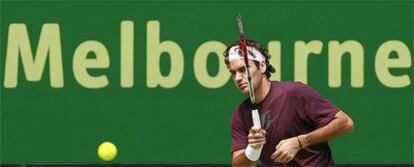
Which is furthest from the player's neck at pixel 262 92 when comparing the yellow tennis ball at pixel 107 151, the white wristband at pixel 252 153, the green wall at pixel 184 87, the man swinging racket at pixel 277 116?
the yellow tennis ball at pixel 107 151

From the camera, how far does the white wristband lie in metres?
5.03

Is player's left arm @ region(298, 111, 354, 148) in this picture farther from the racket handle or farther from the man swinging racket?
the racket handle

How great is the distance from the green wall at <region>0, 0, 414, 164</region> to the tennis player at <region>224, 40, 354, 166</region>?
2133 mm

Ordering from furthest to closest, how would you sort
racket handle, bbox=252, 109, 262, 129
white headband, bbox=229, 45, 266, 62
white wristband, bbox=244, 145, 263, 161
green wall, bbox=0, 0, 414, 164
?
green wall, bbox=0, 0, 414, 164 → white headband, bbox=229, 45, 266, 62 → white wristband, bbox=244, 145, 263, 161 → racket handle, bbox=252, 109, 262, 129

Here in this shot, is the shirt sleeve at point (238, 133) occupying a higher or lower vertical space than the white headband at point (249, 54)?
lower

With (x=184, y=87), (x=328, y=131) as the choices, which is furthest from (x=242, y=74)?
(x=184, y=87)

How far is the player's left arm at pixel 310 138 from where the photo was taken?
16.2 feet

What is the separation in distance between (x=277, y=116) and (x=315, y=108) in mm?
188

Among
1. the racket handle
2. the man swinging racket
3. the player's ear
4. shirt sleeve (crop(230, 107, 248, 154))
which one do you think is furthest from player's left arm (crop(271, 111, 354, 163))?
the player's ear

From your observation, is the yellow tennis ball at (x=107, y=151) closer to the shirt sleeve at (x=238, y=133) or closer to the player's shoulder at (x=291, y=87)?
the shirt sleeve at (x=238, y=133)

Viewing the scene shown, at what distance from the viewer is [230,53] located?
5191 mm

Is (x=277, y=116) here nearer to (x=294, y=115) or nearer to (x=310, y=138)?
(x=294, y=115)

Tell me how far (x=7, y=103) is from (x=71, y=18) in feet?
2.52

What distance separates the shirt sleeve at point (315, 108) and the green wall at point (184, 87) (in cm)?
219
